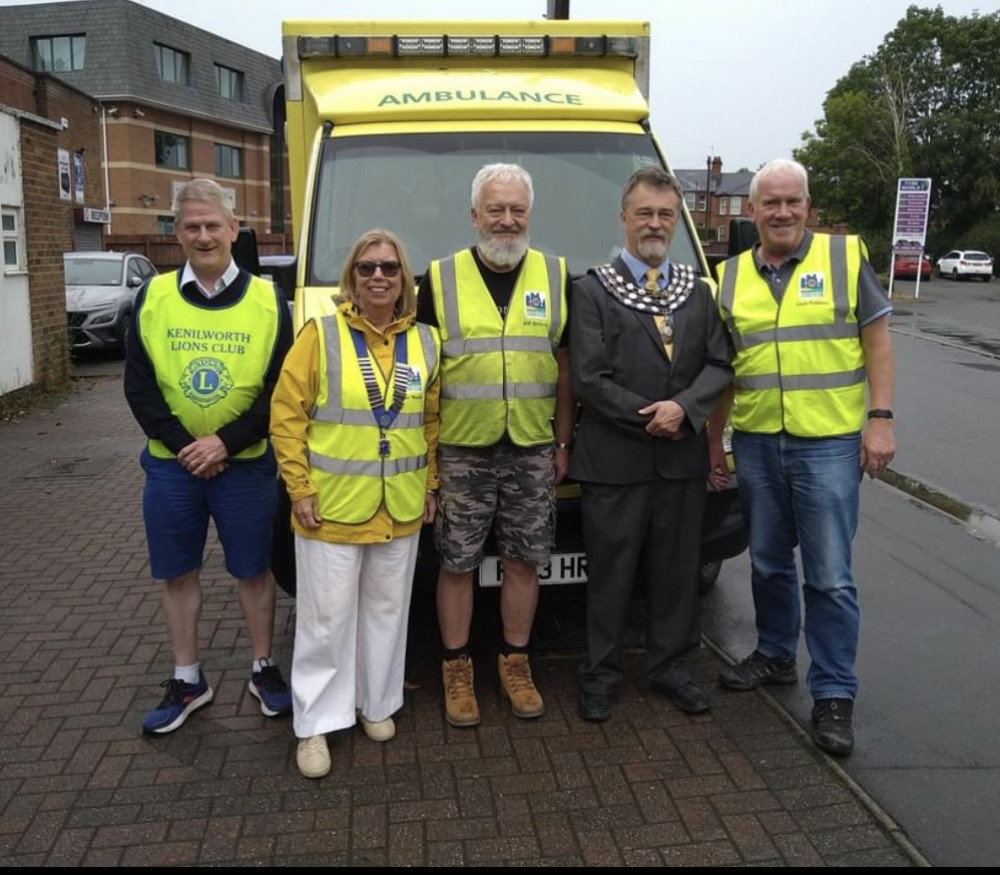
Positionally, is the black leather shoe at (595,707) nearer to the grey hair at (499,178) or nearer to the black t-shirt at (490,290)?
the black t-shirt at (490,290)

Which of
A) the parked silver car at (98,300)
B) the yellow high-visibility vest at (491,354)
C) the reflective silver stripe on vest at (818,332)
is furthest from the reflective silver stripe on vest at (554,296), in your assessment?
the parked silver car at (98,300)

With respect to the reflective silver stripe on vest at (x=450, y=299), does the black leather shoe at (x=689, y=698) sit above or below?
below

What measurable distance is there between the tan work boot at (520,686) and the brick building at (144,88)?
42.3m

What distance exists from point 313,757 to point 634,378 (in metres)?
1.78

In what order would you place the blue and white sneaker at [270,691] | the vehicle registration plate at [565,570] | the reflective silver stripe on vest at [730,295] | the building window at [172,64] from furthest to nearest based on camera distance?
1. the building window at [172,64]
2. the vehicle registration plate at [565,570]
3. the blue and white sneaker at [270,691]
4. the reflective silver stripe on vest at [730,295]

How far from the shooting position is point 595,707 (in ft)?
12.3

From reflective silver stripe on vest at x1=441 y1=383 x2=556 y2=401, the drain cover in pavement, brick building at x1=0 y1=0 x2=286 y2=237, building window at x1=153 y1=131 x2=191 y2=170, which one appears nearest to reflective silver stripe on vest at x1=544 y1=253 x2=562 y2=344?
reflective silver stripe on vest at x1=441 y1=383 x2=556 y2=401

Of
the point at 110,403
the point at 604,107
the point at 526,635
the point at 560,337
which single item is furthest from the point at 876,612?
the point at 110,403

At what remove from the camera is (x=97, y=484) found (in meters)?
7.63

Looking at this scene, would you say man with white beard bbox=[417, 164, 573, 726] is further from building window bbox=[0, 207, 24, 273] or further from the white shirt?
building window bbox=[0, 207, 24, 273]

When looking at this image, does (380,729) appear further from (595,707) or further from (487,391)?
(487,391)

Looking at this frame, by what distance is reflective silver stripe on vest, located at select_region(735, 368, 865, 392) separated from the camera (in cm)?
351

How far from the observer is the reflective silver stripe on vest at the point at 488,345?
3.44m

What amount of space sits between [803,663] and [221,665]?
2633 millimetres
